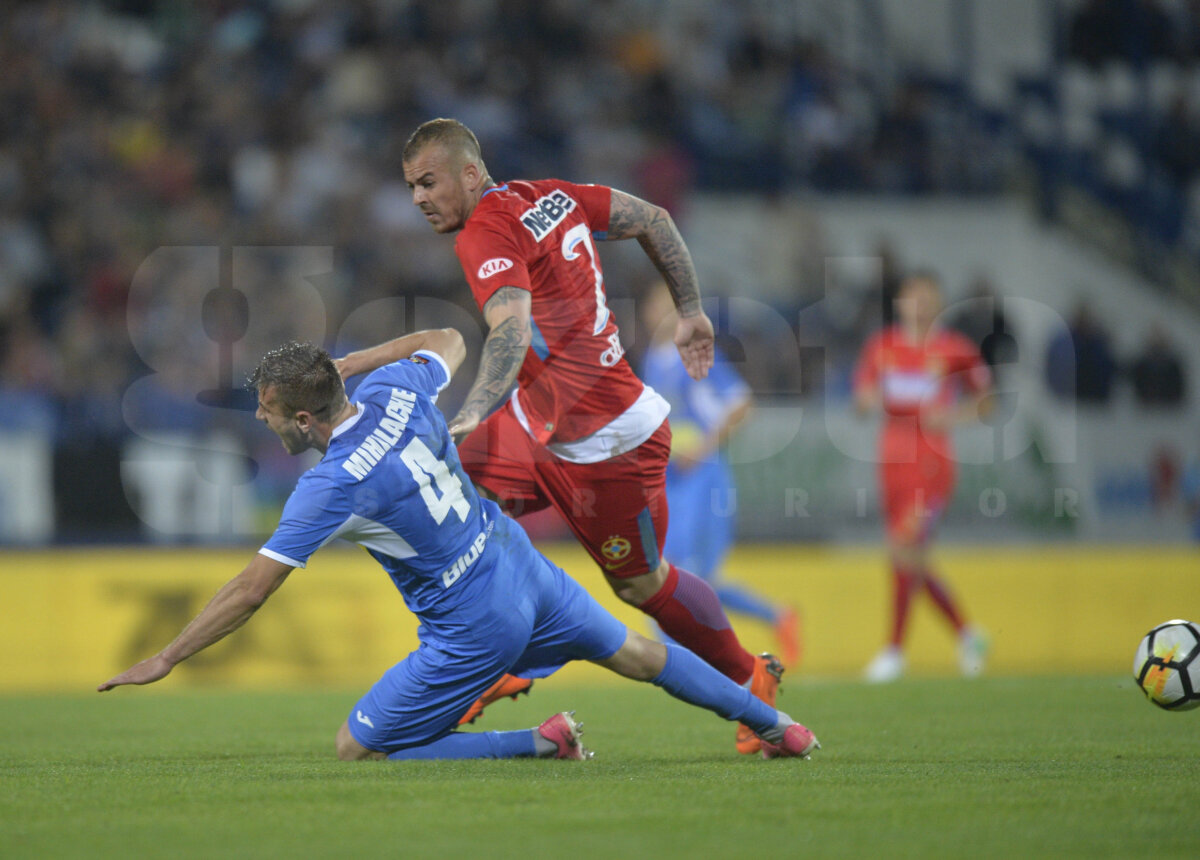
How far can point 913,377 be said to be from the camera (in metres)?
10.1

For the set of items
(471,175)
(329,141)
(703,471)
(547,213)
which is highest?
(329,141)

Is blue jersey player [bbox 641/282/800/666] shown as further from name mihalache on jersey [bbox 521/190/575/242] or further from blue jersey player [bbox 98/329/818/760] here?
blue jersey player [bbox 98/329/818/760]

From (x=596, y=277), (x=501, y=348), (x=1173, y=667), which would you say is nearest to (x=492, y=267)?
(x=501, y=348)

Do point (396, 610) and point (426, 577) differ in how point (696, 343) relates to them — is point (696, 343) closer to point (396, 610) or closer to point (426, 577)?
point (426, 577)

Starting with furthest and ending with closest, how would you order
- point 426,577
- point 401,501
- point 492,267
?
point 492,267 → point 426,577 → point 401,501

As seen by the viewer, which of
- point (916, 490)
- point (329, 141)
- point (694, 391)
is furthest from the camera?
point (329, 141)

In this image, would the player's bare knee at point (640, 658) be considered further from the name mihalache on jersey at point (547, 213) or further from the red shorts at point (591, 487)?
the name mihalache on jersey at point (547, 213)

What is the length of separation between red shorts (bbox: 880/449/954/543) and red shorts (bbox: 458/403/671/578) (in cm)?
439

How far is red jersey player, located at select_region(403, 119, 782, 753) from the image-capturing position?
17.5 ft

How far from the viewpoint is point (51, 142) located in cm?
1349

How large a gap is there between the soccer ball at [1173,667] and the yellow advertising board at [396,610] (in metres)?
4.54

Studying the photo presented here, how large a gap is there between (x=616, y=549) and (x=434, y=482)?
3.38 ft

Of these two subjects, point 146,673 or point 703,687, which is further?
point 703,687

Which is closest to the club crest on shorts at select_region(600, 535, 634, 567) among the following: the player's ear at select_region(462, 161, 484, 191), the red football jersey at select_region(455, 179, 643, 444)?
the red football jersey at select_region(455, 179, 643, 444)
